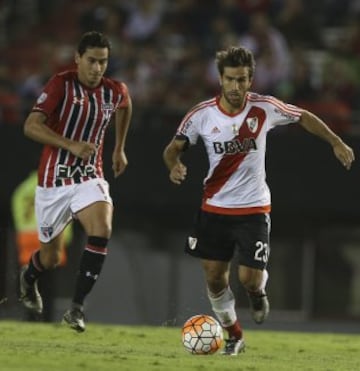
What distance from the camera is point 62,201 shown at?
420 inches

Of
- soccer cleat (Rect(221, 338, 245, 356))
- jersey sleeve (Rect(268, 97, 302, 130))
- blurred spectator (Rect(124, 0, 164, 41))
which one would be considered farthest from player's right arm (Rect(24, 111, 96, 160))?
blurred spectator (Rect(124, 0, 164, 41))

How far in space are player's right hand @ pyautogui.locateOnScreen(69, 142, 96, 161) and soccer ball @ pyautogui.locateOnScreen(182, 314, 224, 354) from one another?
1.47m

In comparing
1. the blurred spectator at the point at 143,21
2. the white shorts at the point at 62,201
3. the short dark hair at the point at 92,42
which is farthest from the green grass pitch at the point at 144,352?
the blurred spectator at the point at 143,21

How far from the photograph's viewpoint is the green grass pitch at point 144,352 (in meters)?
9.24

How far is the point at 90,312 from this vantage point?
1748 cm

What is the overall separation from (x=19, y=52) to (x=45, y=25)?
0.94 metres

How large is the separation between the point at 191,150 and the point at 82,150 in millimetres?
7227

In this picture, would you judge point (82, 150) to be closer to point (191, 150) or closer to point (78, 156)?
point (78, 156)

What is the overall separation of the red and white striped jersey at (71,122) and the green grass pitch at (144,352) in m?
1.36

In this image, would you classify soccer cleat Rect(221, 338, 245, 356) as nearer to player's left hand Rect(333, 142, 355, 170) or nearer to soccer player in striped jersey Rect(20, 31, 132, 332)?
soccer player in striped jersey Rect(20, 31, 132, 332)

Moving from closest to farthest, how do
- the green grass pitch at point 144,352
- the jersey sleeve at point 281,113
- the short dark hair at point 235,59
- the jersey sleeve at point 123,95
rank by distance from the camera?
the green grass pitch at point 144,352 < the short dark hair at point 235,59 < the jersey sleeve at point 281,113 < the jersey sleeve at point 123,95

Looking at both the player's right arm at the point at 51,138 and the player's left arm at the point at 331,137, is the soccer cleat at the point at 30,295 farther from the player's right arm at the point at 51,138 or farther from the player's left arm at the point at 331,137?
the player's left arm at the point at 331,137

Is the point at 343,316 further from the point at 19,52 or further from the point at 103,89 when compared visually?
the point at 103,89

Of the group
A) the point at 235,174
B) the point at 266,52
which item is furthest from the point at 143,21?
the point at 235,174
